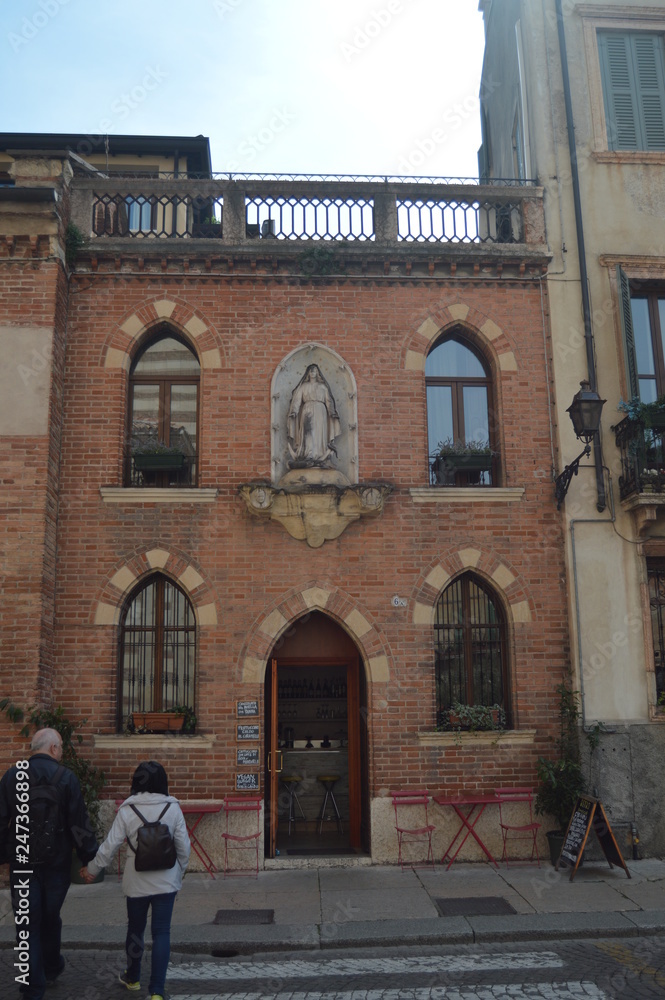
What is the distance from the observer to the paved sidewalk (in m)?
8.30

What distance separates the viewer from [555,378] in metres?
12.5

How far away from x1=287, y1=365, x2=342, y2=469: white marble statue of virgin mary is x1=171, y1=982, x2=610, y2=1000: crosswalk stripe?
6519 millimetres

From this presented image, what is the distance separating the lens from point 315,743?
14.5m

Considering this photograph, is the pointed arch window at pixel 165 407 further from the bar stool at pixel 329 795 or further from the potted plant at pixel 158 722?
the bar stool at pixel 329 795

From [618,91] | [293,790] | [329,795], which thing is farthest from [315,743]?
[618,91]

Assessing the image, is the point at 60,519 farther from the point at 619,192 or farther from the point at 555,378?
the point at 619,192

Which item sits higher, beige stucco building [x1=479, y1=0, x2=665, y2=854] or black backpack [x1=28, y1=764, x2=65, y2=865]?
beige stucco building [x1=479, y1=0, x2=665, y2=854]

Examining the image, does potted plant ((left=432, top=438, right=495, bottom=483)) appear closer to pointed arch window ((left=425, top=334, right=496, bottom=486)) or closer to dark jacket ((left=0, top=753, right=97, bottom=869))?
pointed arch window ((left=425, top=334, right=496, bottom=486))

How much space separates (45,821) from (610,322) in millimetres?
9907

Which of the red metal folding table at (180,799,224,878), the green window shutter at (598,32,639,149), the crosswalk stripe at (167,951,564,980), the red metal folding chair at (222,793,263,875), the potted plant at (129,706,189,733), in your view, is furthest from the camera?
the green window shutter at (598,32,639,149)

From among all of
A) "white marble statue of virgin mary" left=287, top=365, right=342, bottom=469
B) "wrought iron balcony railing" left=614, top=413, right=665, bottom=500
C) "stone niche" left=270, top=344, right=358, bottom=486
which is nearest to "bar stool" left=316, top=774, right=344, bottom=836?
"stone niche" left=270, top=344, right=358, bottom=486

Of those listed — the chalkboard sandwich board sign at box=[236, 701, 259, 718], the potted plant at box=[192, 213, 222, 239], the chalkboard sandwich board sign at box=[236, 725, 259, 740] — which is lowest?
the chalkboard sandwich board sign at box=[236, 725, 259, 740]

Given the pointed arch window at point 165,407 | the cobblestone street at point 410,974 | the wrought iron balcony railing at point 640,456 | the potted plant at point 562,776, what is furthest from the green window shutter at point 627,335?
the cobblestone street at point 410,974

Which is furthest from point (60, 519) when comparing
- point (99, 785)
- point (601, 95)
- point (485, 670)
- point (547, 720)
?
point (601, 95)
